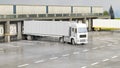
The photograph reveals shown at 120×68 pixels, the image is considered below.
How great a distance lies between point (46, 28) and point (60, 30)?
2755 millimetres

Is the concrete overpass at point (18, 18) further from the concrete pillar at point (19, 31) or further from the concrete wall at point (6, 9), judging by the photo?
the concrete wall at point (6, 9)

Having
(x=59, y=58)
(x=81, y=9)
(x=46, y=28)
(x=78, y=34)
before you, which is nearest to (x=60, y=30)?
(x=46, y=28)

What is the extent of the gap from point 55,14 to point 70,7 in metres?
8.08

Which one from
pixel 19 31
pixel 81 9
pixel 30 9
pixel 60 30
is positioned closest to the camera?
pixel 60 30

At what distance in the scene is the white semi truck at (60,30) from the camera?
40.4 m

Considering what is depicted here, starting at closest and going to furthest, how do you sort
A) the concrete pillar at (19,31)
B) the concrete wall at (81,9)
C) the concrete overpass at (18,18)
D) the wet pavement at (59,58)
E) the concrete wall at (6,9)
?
the wet pavement at (59,58) → the concrete overpass at (18,18) → the concrete wall at (6,9) → the concrete pillar at (19,31) → the concrete wall at (81,9)

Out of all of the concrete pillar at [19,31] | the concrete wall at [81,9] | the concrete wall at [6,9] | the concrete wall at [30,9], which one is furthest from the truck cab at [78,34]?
the concrete wall at [81,9]

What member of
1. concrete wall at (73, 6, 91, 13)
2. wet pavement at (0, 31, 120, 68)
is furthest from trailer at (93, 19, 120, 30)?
wet pavement at (0, 31, 120, 68)

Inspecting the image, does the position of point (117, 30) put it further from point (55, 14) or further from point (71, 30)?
point (71, 30)

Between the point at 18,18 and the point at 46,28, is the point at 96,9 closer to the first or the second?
the point at 18,18

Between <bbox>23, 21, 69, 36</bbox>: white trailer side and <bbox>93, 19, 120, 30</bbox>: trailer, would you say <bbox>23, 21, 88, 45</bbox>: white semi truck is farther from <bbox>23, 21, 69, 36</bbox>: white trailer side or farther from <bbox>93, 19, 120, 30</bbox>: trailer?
<bbox>93, 19, 120, 30</bbox>: trailer

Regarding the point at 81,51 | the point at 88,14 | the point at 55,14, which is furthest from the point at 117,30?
the point at 81,51

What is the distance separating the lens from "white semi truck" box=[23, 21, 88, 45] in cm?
4038

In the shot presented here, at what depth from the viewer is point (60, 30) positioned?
4319cm
